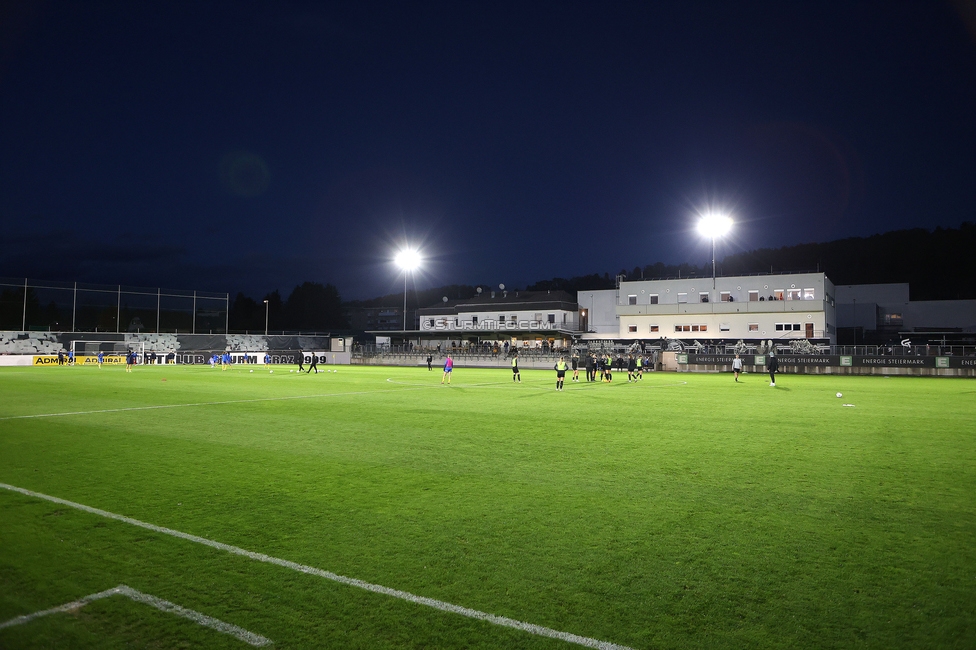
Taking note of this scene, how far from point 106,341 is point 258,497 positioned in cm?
6262

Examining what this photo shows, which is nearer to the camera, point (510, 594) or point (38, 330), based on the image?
point (510, 594)

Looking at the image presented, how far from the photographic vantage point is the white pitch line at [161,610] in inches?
149

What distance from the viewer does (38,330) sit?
57656mm

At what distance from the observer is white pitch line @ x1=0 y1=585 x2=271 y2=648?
149 inches

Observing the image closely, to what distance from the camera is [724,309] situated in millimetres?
64562

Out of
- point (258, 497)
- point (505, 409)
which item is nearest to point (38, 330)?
point (505, 409)

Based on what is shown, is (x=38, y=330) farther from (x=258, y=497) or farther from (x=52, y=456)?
(x=258, y=497)

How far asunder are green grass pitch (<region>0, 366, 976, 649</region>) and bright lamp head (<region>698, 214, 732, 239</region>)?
4554 cm

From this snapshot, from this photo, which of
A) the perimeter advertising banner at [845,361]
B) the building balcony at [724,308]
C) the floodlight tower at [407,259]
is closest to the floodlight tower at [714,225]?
the building balcony at [724,308]

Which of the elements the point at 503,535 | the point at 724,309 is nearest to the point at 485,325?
the point at 724,309

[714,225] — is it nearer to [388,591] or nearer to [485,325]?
[485,325]

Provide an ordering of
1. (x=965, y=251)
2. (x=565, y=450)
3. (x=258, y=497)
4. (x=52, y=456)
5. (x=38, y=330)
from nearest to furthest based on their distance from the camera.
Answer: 1. (x=258, y=497)
2. (x=52, y=456)
3. (x=565, y=450)
4. (x=38, y=330)
5. (x=965, y=251)

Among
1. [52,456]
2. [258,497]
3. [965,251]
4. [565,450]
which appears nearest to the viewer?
[258,497]

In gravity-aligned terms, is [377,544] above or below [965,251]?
below
